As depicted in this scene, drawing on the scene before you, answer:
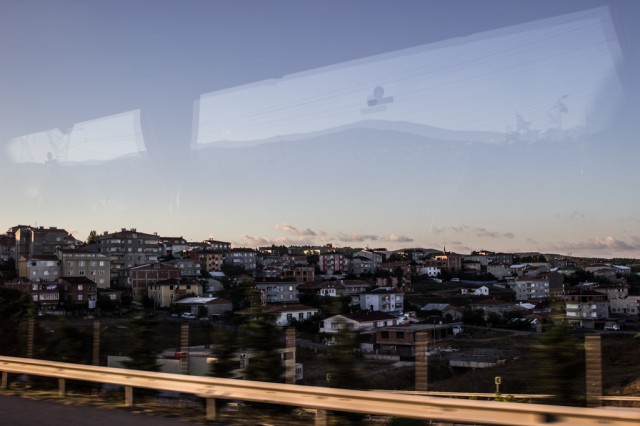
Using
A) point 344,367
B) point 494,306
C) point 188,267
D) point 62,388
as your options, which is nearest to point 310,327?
point 62,388

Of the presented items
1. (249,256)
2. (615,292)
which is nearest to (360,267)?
(249,256)

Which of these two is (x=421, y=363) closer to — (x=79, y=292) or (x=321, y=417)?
(x=321, y=417)

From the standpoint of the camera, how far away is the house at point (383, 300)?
5309 cm

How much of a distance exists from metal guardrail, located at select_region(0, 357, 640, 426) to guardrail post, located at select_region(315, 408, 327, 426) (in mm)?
19

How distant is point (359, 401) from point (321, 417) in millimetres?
418

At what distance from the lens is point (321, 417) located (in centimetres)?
464

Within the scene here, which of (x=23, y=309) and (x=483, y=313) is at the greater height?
(x=23, y=309)

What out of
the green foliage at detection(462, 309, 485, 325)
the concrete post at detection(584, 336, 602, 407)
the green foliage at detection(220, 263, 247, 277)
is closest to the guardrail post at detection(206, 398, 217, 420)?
the concrete post at detection(584, 336, 602, 407)

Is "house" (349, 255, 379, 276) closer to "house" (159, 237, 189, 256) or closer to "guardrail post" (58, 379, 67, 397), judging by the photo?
"house" (159, 237, 189, 256)

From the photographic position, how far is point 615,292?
5966 centimetres

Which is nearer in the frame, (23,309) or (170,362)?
(170,362)

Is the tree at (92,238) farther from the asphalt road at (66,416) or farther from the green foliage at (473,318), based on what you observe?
the asphalt road at (66,416)

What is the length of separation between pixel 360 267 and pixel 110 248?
42.5m

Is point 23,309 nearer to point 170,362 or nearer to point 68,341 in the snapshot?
point 68,341
